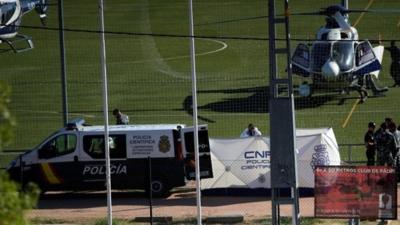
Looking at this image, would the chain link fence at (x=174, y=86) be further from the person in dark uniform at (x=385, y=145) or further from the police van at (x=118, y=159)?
the person in dark uniform at (x=385, y=145)

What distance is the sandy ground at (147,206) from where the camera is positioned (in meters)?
20.9

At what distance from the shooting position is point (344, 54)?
31.3 meters

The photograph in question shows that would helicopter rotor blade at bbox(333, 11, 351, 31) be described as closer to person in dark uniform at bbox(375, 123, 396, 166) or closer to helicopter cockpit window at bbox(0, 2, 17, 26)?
person in dark uniform at bbox(375, 123, 396, 166)

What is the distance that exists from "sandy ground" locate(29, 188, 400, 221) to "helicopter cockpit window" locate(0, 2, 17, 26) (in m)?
13.8

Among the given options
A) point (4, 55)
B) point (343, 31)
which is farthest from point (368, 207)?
point (4, 55)

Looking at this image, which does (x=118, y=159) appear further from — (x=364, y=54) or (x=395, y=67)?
(x=395, y=67)

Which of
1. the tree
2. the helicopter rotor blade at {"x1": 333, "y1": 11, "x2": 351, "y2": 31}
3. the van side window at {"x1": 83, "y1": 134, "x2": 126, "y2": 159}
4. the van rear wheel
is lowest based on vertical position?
the van rear wheel

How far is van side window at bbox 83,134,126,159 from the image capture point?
2202 cm

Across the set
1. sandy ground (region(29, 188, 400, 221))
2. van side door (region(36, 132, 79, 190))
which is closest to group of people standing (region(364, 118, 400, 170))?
sandy ground (region(29, 188, 400, 221))

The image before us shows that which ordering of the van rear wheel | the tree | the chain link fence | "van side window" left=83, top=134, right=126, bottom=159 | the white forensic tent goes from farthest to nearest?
the chain link fence
the van rear wheel
"van side window" left=83, top=134, right=126, bottom=159
the white forensic tent
the tree

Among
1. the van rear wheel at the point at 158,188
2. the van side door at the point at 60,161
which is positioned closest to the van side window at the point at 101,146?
the van side door at the point at 60,161

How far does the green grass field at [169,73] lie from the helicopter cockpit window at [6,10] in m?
1.38

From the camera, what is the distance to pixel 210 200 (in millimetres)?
22016

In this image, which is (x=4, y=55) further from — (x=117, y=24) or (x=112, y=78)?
(x=117, y=24)
